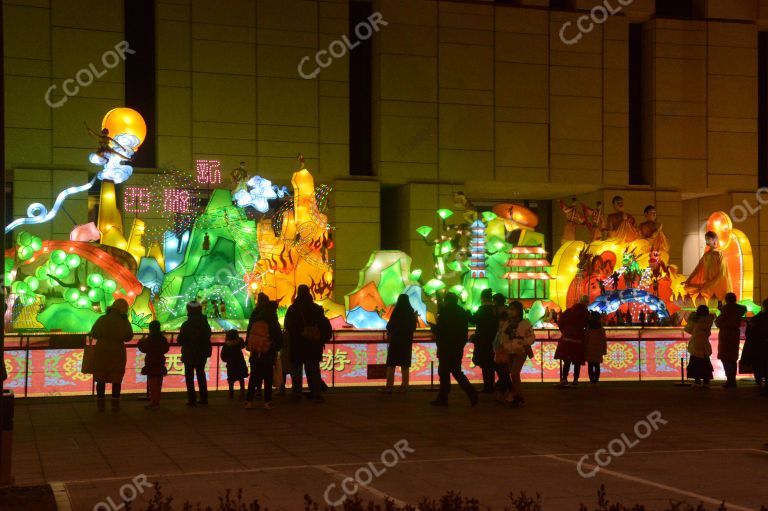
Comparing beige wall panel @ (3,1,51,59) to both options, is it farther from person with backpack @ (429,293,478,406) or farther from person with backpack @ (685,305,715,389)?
person with backpack @ (685,305,715,389)

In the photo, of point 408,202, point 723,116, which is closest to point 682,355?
point 408,202

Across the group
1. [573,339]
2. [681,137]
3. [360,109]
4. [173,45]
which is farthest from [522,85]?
[573,339]

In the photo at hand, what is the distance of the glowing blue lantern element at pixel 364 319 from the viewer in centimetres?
2317

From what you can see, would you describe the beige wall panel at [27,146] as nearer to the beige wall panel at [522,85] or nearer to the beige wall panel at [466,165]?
the beige wall panel at [466,165]

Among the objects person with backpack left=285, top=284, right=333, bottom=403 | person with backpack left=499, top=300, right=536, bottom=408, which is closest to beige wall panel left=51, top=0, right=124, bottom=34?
person with backpack left=285, top=284, right=333, bottom=403

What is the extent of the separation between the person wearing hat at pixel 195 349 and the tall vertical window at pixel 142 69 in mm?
17446

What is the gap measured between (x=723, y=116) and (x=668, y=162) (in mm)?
2408

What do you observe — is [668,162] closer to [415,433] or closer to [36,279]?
[36,279]

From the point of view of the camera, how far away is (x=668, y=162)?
1315 inches

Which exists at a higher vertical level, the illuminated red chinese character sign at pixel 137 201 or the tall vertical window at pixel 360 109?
the tall vertical window at pixel 360 109

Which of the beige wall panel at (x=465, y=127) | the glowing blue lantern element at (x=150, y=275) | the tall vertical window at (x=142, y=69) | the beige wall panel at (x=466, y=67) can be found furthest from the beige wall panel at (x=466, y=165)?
the glowing blue lantern element at (x=150, y=275)

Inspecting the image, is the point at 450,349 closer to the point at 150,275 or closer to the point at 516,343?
the point at 516,343

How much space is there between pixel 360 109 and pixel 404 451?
928 inches

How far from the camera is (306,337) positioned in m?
13.2
